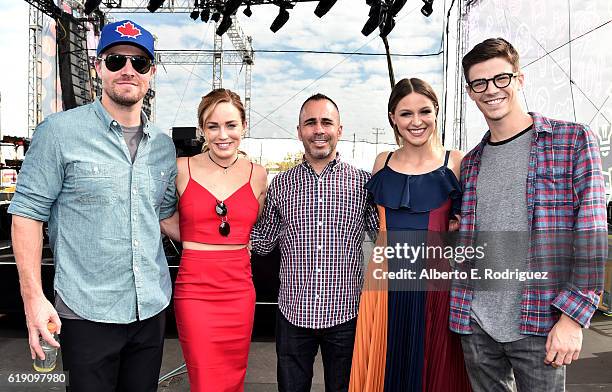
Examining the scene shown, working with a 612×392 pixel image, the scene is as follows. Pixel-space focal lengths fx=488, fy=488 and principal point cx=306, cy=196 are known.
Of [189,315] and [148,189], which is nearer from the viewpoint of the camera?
[148,189]

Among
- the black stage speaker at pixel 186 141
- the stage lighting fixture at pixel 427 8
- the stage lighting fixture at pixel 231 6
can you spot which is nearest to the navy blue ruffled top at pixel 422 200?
the black stage speaker at pixel 186 141

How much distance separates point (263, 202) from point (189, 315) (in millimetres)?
614

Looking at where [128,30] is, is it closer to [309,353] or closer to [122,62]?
[122,62]

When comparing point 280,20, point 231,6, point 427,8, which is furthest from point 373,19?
point 231,6

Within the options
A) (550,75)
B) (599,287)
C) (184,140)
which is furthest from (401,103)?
(184,140)

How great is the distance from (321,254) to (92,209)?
36.3 inches

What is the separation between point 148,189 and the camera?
1775 millimetres

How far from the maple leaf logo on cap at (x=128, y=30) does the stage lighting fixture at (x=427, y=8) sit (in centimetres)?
575

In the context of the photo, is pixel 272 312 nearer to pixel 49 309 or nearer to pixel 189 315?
pixel 189 315

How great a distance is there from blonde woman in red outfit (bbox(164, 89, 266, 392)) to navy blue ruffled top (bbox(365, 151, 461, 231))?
0.61 metres

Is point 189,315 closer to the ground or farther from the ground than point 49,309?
closer to the ground

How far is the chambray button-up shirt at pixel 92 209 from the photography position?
1628 mm

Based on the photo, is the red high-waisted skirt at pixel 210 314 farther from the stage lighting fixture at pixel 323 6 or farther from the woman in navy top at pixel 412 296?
the stage lighting fixture at pixel 323 6

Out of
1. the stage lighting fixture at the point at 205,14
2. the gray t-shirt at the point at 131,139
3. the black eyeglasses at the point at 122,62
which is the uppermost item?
the stage lighting fixture at the point at 205,14
